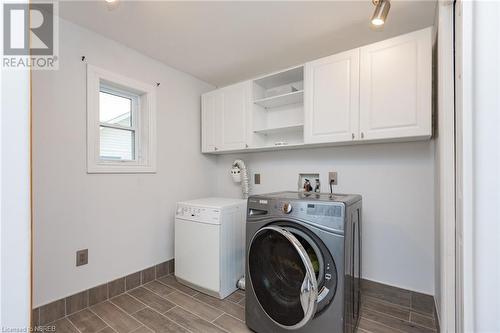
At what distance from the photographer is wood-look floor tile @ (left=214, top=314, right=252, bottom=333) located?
162 centimetres

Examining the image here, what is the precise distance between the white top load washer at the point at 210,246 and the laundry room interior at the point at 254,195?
0.02m

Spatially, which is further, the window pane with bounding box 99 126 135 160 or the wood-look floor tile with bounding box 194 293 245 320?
the window pane with bounding box 99 126 135 160

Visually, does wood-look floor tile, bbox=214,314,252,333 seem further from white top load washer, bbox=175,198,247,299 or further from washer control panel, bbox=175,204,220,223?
washer control panel, bbox=175,204,220,223

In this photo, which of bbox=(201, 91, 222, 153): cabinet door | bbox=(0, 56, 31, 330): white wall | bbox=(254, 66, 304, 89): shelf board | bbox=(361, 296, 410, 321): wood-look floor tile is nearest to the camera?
bbox=(0, 56, 31, 330): white wall

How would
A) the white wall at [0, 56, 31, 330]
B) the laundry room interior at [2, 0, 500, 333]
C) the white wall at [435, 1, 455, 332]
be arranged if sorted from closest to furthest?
the white wall at [0, 56, 31, 330] → the white wall at [435, 1, 455, 332] → the laundry room interior at [2, 0, 500, 333]

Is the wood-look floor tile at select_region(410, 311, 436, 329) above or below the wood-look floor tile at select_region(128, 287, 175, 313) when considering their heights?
above

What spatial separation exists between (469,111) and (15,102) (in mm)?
1004

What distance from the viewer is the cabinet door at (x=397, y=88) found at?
1.61 m

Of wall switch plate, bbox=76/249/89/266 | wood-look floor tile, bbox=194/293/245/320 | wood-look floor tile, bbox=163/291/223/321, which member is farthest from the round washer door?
wall switch plate, bbox=76/249/89/266

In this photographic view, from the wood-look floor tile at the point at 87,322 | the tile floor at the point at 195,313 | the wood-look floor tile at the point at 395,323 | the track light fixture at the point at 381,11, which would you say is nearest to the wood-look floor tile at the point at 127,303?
the tile floor at the point at 195,313

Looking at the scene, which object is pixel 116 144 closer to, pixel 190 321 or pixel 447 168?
pixel 190 321

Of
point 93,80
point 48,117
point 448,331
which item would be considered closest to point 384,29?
point 448,331

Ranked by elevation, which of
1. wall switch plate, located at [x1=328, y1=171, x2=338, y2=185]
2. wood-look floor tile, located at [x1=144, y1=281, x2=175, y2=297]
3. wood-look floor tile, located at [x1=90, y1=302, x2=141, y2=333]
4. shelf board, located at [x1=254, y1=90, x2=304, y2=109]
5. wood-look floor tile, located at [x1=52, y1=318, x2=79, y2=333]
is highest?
shelf board, located at [x1=254, y1=90, x2=304, y2=109]

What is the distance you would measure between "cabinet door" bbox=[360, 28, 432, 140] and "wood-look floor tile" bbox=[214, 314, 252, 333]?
5.49 feet
